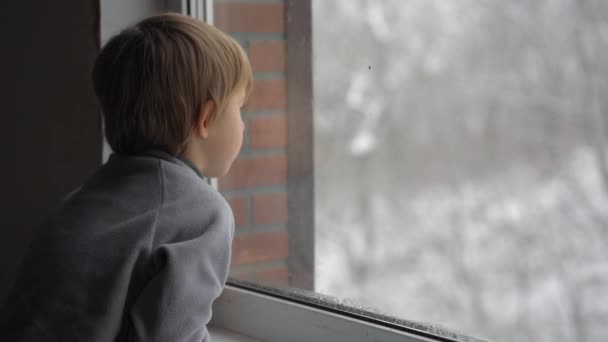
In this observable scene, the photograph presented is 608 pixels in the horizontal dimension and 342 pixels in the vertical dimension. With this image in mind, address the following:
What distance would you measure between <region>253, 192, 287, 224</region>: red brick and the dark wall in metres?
0.35

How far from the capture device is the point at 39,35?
1.72m

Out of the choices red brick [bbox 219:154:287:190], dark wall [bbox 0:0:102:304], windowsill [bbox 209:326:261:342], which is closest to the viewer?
windowsill [bbox 209:326:261:342]

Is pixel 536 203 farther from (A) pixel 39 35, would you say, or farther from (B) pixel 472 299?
(A) pixel 39 35

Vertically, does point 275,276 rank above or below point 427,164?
below

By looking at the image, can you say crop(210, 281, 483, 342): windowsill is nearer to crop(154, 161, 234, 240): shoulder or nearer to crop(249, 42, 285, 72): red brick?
crop(154, 161, 234, 240): shoulder

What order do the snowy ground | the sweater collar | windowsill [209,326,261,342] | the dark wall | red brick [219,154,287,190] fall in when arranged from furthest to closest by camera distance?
the dark wall, red brick [219,154,287,190], windowsill [209,326,261,342], the sweater collar, the snowy ground

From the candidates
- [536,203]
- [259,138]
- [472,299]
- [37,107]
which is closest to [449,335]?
[472,299]

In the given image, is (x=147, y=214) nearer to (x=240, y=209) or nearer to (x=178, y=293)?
(x=178, y=293)

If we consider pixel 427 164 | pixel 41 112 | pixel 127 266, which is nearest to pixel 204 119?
pixel 127 266

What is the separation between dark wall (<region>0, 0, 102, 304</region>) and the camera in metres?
1.64

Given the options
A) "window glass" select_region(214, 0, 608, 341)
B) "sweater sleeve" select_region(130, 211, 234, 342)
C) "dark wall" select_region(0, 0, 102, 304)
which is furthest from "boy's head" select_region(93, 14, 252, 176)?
"dark wall" select_region(0, 0, 102, 304)

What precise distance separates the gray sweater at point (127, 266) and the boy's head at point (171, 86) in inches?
2.1

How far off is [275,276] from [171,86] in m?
0.54

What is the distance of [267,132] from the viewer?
1.53 meters
